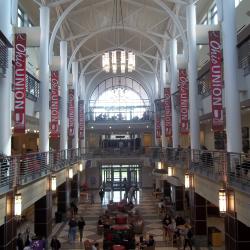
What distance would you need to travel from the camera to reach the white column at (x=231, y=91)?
56.1 feet

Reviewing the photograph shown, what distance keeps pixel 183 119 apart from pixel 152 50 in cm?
2320

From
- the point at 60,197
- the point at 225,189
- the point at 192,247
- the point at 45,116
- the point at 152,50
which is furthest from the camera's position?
the point at 152,50

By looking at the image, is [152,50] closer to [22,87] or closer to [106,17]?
[106,17]

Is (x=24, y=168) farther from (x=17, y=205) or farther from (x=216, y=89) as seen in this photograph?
(x=216, y=89)

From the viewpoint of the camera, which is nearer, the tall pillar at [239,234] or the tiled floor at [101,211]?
the tall pillar at [239,234]

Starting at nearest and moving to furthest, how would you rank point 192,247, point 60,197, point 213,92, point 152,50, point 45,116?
1. point 213,92
2. point 192,247
3. point 45,116
4. point 60,197
5. point 152,50

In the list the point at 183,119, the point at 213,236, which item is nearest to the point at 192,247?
the point at 213,236

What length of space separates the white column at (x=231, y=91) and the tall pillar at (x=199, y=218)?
17.2ft

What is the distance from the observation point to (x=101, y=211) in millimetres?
34844

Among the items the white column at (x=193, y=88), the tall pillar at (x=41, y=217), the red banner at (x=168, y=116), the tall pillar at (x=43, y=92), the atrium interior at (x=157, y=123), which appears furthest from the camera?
the red banner at (x=168, y=116)

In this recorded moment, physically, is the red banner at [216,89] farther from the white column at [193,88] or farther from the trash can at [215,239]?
the trash can at [215,239]

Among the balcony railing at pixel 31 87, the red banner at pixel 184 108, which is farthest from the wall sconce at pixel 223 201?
the balcony railing at pixel 31 87

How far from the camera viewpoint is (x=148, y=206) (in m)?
37.2

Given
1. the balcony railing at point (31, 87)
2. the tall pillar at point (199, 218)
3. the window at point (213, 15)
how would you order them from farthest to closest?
1. the window at point (213, 15)
2. the balcony railing at point (31, 87)
3. the tall pillar at point (199, 218)
